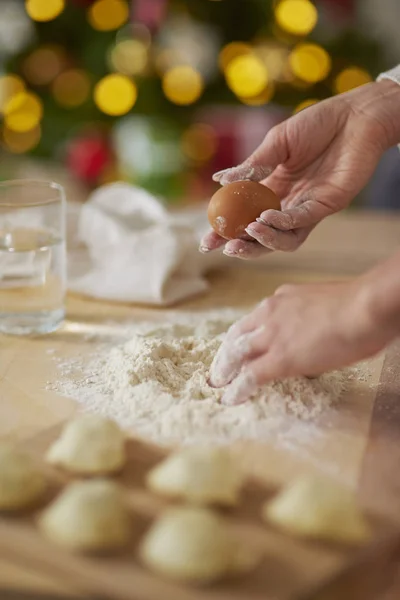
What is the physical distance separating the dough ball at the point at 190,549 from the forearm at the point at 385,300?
1.22 ft

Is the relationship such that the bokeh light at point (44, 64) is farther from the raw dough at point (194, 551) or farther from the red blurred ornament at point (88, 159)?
the raw dough at point (194, 551)

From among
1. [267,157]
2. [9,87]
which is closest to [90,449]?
[267,157]

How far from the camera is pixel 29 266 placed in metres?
1.70

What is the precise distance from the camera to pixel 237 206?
1500mm

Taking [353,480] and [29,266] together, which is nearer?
[353,480]

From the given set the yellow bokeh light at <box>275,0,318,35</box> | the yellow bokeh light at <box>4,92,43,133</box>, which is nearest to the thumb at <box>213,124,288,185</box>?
the yellow bokeh light at <box>275,0,318,35</box>

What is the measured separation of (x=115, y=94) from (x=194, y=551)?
3224 millimetres

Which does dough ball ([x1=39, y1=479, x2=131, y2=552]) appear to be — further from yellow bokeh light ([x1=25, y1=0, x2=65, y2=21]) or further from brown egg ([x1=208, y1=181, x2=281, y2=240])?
yellow bokeh light ([x1=25, y1=0, x2=65, y2=21])

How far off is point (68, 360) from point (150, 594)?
0.76 m

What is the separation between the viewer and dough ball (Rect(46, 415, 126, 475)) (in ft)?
3.54

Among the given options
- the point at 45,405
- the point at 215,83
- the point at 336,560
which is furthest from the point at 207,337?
the point at 215,83

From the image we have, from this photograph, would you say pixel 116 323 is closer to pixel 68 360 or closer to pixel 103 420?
pixel 68 360

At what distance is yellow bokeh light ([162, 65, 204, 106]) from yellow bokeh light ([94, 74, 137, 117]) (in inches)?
6.5

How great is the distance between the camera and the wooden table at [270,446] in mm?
1101
